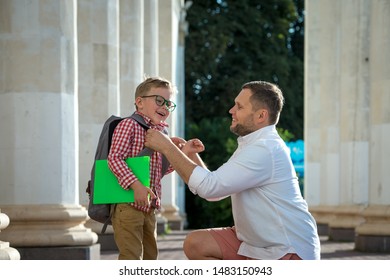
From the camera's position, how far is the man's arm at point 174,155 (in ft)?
27.5

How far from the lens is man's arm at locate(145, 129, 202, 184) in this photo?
838 centimetres

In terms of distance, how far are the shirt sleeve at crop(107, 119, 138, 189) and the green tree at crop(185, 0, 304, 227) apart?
145 ft

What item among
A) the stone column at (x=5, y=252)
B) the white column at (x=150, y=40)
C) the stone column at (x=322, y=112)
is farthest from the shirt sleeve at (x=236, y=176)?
the stone column at (x=322, y=112)

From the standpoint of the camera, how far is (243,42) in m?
59.7

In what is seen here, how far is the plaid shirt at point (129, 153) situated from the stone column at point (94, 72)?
11241 millimetres

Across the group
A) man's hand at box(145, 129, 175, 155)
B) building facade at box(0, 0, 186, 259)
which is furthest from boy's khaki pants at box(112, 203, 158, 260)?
Result: building facade at box(0, 0, 186, 259)

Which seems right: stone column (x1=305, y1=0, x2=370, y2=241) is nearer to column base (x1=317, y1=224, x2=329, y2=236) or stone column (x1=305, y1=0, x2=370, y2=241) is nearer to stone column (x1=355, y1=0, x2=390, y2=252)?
column base (x1=317, y1=224, x2=329, y2=236)

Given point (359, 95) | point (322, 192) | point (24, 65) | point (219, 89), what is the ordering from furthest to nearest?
point (219, 89) → point (322, 192) → point (359, 95) → point (24, 65)

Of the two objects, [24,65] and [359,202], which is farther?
[359,202]

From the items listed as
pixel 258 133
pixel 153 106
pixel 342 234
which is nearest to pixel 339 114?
pixel 342 234

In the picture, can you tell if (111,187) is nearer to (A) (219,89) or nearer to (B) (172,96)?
(B) (172,96)
